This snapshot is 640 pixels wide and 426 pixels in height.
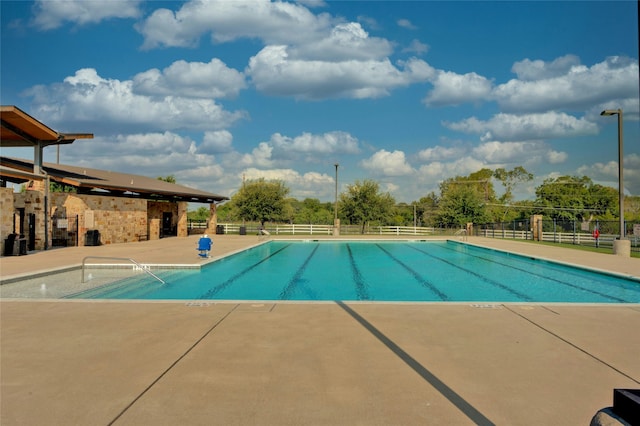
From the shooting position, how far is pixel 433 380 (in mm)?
3973

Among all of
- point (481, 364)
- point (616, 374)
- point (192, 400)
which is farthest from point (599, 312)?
point (192, 400)

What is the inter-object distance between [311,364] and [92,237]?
1909 cm

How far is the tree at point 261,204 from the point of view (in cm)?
3997

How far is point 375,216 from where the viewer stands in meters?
40.3

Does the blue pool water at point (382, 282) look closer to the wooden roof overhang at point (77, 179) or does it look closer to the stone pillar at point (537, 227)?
the wooden roof overhang at point (77, 179)

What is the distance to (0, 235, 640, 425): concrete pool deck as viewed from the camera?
3.32m

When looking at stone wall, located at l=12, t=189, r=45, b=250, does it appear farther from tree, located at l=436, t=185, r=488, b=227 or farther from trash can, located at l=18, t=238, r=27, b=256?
tree, located at l=436, t=185, r=488, b=227

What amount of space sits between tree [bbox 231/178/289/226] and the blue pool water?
21552 mm

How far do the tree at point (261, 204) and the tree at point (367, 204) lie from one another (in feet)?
20.5

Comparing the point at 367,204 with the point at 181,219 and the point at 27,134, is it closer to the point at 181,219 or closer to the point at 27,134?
the point at 181,219

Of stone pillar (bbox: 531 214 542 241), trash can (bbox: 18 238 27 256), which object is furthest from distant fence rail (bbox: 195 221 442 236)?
trash can (bbox: 18 238 27 256)

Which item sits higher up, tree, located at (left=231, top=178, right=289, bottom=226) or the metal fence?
tree, located at (left=231, top=178, right=289, bottom=226)

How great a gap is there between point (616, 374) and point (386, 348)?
2.22 m

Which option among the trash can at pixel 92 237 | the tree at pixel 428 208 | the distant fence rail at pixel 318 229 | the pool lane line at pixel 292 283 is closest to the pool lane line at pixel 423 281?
the pool lane line at pixel 292 283
